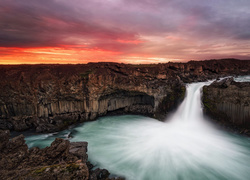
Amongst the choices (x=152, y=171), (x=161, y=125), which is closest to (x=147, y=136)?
(x=161, y=125)

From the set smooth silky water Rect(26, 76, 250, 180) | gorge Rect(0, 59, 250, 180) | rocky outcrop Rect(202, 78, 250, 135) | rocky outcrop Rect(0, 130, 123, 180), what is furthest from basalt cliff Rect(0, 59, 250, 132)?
rocky outcrop Rect(0, 130, 123, 180)

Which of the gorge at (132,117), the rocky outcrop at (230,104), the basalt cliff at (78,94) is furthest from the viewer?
the basalt cliff at (78,94)

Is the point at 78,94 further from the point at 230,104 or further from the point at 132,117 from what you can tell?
the point at 230,104

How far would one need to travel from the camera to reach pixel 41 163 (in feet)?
21.1

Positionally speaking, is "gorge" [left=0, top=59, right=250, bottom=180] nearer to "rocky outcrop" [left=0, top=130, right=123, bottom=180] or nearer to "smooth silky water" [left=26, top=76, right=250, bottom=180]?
"smooth silky water" [left=26, top=76, right=250, bottom=180]

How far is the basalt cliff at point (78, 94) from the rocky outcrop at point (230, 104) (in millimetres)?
3591

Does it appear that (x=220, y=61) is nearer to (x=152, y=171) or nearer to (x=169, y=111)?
(x=169, y=111)

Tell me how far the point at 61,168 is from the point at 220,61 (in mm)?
32293

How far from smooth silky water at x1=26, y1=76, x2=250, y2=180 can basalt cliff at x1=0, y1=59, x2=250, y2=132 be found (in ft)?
5.86

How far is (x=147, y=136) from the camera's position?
44.6 ft

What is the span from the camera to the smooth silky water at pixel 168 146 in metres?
8.86

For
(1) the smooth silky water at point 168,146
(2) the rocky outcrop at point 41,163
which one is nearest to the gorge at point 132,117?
(1) the smooth silky water at point 168,146

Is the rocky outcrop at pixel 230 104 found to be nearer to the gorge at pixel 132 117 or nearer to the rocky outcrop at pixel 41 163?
the gorge at pixel 132 117

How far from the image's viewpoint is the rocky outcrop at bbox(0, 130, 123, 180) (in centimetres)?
478
